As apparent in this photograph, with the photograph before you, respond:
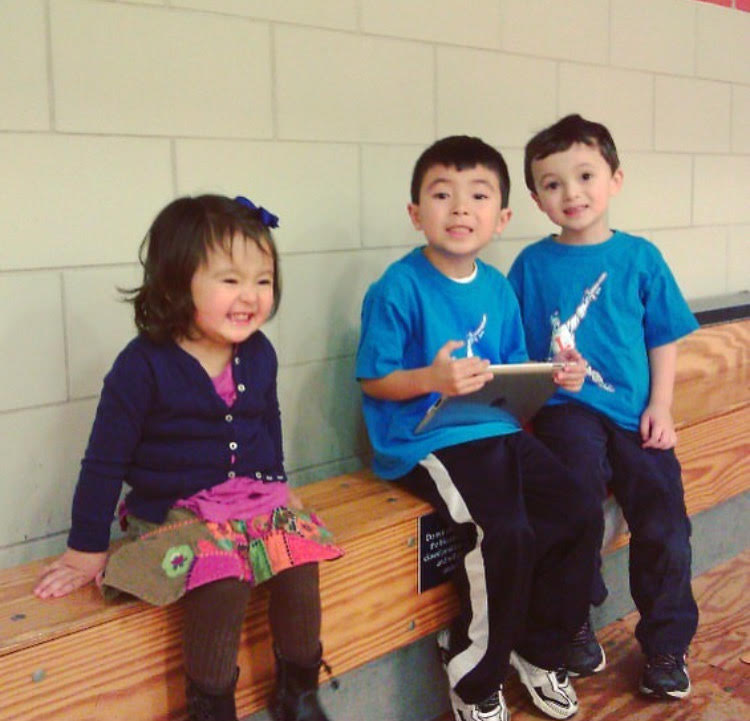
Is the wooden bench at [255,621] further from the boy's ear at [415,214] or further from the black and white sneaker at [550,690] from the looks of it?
the boy's ear at [415,214]

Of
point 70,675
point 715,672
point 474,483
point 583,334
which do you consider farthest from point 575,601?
point 70,675

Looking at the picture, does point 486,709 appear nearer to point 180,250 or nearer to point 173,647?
point 173,647


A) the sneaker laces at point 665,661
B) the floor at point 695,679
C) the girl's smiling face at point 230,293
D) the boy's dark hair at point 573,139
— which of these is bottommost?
the floor at point 695,679

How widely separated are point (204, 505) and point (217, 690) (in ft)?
0.79

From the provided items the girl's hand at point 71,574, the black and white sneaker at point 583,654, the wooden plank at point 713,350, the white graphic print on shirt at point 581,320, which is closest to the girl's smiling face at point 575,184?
the white graphic print on shirt at point 581,320

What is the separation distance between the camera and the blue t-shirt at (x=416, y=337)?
1660 mm

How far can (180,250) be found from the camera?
1.30m

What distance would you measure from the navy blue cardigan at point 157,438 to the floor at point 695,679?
2.31ft

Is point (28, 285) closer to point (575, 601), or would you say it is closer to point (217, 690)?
point (217, 690)

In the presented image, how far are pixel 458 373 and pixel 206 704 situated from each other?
61 centimetres

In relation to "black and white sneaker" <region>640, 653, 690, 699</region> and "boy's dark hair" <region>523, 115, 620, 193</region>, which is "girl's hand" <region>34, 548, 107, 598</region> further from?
"boy's dark hair" <region>523, 115, 620, 193</region>

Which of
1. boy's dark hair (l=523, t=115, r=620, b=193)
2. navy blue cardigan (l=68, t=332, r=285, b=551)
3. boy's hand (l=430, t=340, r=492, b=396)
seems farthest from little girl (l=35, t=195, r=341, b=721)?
boy's dark hair (l=523, t=115, r=620, b=193)

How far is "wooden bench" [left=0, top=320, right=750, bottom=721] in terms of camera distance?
1179 mm

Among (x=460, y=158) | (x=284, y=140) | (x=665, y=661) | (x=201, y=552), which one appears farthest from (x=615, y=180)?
(x=201, y=552)
